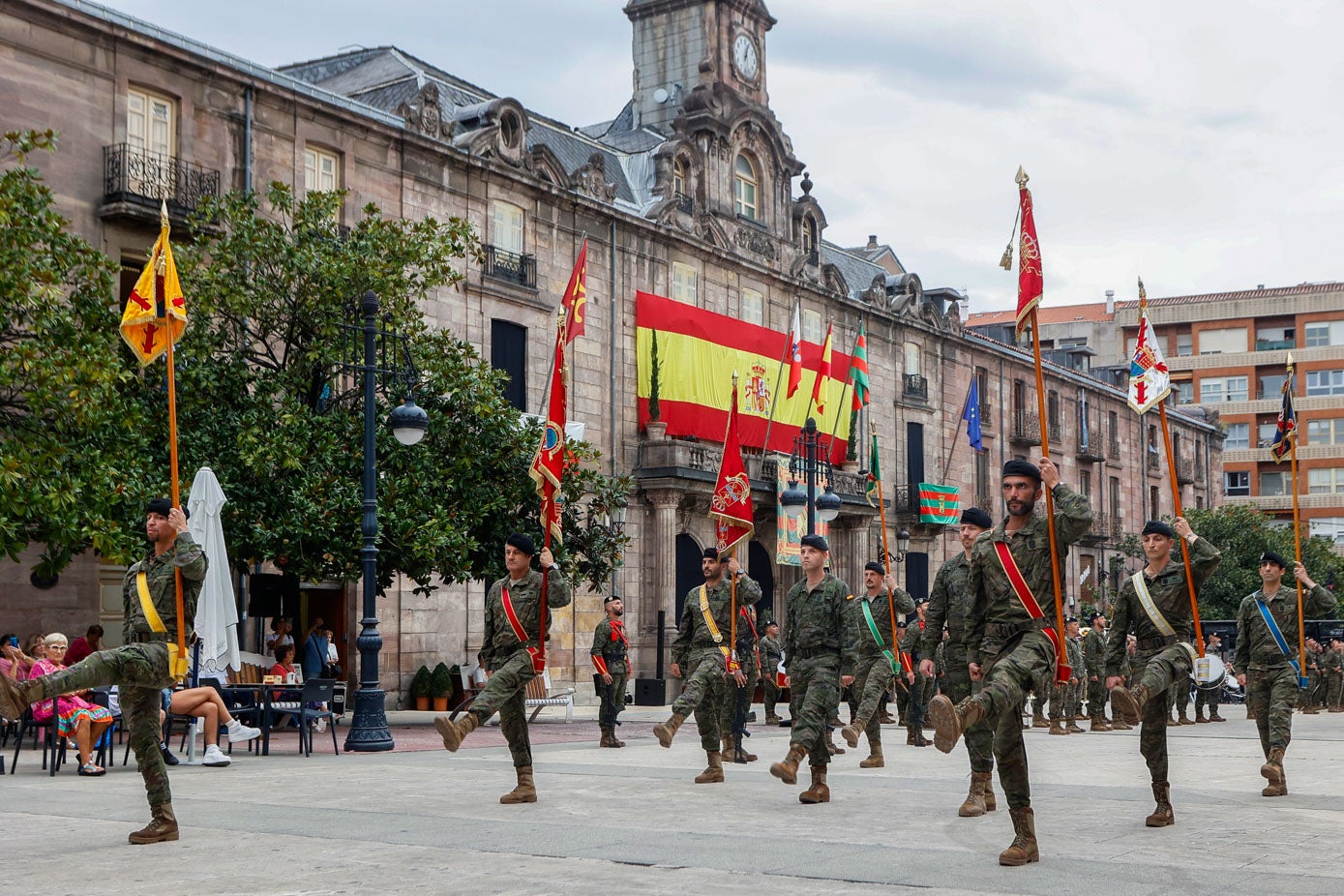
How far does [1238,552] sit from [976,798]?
4626 centimetres

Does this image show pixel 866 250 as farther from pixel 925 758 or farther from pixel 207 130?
pixel 925 758

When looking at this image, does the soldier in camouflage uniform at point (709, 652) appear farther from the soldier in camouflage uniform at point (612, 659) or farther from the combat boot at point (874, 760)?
the soldier in camouflage uniform at point (612, 659)

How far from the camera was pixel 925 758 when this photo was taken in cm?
1493

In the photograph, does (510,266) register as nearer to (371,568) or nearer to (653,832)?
(371,568)

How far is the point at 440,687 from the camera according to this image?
86.7ft

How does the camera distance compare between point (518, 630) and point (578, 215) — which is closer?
point (518, 630)

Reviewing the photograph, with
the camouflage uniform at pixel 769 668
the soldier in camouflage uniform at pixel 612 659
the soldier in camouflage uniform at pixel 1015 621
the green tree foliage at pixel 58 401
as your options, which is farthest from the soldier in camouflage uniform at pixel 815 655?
the camouflage uniform at pixel 769 668

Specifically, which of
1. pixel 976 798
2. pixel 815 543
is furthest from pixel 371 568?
pixel 976 798

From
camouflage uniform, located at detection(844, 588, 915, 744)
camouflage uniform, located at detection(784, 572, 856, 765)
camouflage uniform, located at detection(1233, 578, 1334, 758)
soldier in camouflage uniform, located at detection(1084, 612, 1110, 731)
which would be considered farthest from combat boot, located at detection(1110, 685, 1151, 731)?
soldier in camouflage uniform, located at detection(1084, 612, 1110, 731)

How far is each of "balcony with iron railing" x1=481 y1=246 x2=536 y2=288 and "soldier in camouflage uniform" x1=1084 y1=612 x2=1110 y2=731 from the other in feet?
42.6

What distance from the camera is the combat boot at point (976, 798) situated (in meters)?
9.48

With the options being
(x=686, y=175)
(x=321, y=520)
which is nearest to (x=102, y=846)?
(x=321, y=520)

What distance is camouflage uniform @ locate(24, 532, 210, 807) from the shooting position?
8133 millimetres

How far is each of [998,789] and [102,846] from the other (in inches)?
247
